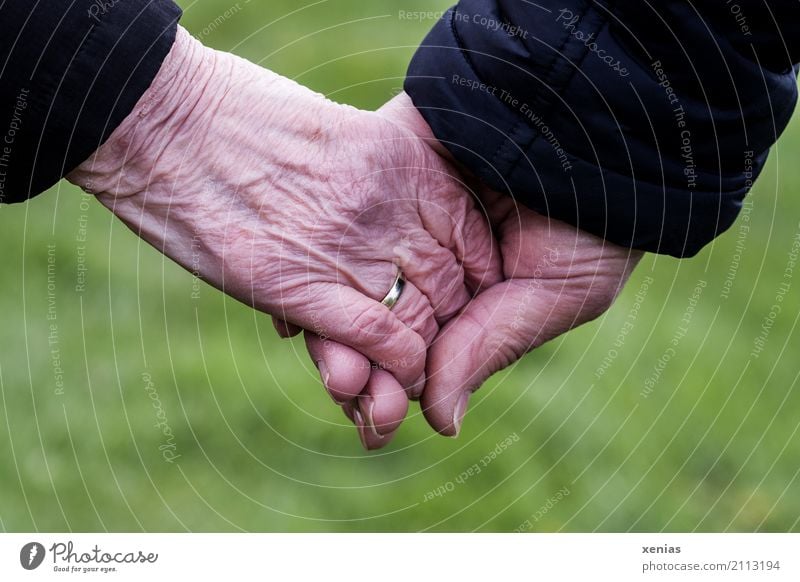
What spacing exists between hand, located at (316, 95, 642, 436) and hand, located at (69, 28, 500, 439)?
39mm

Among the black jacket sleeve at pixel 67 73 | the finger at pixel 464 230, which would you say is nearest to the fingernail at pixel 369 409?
the finger at pixel 464 230

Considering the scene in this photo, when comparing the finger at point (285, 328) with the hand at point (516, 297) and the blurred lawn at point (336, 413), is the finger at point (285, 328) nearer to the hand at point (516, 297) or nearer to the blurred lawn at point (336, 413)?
the hand at point (516, 297)

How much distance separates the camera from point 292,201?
4.24 feet

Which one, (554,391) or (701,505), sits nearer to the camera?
(701,505)

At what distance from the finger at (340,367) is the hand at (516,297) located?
0.11 metres

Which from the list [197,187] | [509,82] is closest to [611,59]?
[509,82]

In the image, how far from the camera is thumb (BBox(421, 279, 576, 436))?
4.50 feet

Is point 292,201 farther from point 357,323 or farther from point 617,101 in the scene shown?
point 617,101

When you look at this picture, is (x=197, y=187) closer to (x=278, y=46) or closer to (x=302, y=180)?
(x=302, y=180)

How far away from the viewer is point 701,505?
1.88 metres

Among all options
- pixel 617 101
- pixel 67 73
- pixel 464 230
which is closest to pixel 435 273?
pixel 464 230

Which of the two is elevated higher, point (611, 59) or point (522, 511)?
point (611, 59)

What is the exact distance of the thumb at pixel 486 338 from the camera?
137 cm

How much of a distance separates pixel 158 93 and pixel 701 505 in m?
1.24
